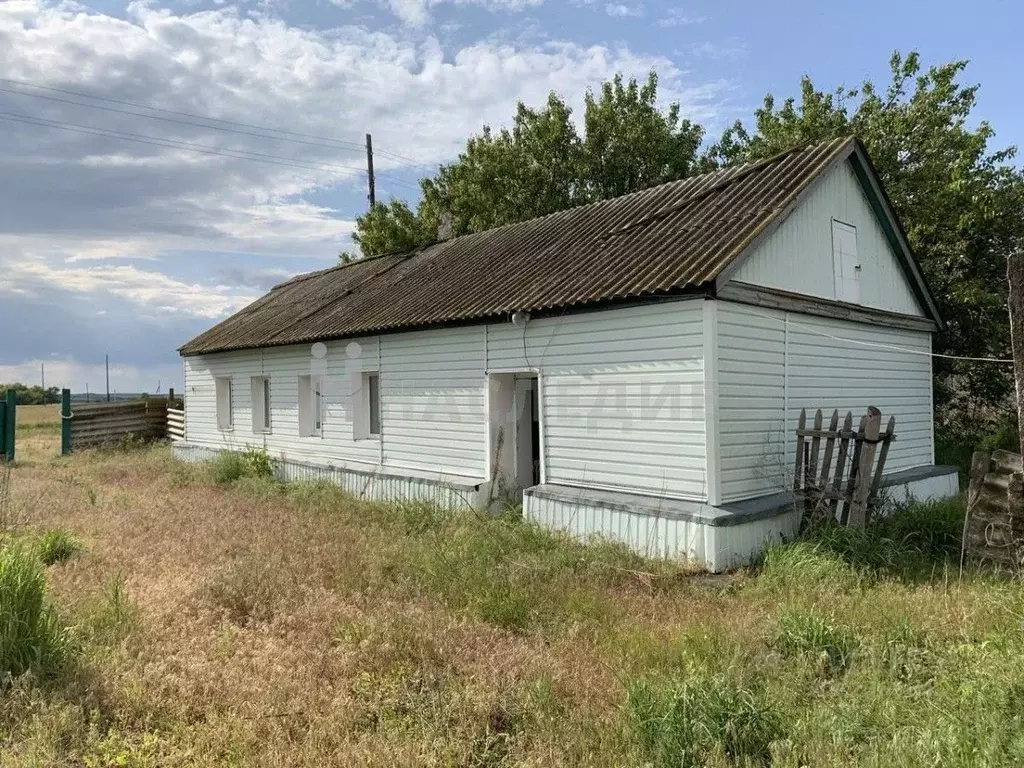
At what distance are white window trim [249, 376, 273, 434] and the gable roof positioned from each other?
1.05m

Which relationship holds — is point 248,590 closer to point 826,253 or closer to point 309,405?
point 826,253

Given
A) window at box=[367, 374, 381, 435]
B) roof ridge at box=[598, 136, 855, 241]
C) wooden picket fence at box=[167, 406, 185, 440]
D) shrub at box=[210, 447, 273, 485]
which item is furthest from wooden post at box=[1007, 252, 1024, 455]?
wooden picket fence at box=[167, 406, 185, 440]

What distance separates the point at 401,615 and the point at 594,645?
1623 millimetres

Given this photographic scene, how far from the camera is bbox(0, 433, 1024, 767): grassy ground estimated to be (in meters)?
3.80

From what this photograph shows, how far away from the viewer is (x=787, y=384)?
368 inches

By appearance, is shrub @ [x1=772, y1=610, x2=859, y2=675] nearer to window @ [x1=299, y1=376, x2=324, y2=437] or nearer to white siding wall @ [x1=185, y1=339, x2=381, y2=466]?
white siding wall @ [x1=185, y1=339, x2=381, y2=466]

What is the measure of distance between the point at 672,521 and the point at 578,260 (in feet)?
15.3

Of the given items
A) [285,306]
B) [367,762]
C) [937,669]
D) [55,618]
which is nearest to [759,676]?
[937,669]

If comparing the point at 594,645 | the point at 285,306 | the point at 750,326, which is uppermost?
the point at 285,306

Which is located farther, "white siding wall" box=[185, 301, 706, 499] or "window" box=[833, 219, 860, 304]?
"window" box=[833, 219, 860, 304]

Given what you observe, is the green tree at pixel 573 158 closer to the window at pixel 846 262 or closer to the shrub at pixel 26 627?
the window at pixel 846 262

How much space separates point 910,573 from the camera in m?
7.12

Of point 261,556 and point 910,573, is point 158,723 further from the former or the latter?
point 910,573

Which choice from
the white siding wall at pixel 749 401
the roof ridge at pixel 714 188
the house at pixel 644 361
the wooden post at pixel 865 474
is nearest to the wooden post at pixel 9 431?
the house at pixel 644 361
